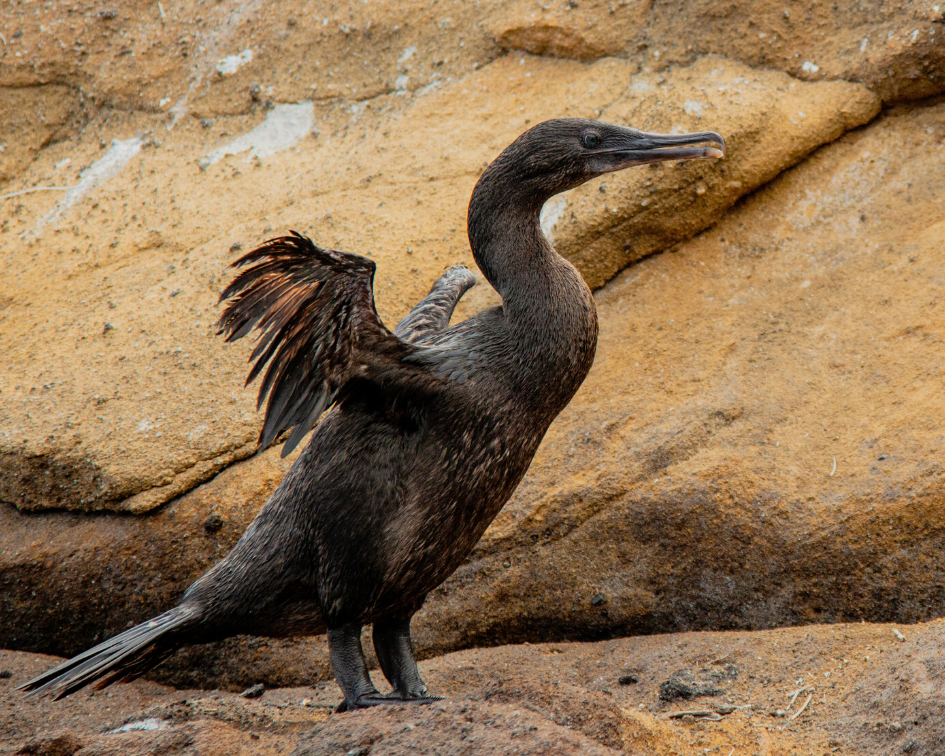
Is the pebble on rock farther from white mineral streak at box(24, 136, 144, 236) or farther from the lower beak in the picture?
white mineral streak at box(24, 136, 144, 236)

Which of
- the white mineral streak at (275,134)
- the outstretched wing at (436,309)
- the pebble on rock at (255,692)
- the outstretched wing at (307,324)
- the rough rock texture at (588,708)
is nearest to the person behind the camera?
the rough rock texture at (588,708)

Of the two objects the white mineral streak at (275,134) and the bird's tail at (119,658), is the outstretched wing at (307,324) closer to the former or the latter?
the bird's tail at (119,658)

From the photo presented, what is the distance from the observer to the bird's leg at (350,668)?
3.40 meters

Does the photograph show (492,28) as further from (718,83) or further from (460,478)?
A: (460,478)

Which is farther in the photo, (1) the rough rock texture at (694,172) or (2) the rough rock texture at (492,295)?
(1) the rough rock texture at (694,172)

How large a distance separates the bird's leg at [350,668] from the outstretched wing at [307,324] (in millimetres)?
687

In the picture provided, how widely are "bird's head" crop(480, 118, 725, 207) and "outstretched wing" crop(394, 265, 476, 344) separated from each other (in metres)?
0.70

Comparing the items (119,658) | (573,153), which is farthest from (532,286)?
(119,658)

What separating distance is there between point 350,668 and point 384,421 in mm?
856

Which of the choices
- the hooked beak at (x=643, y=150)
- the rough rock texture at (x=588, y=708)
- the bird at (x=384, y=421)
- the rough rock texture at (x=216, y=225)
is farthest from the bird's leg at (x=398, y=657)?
the hooked beak at (x=643, y=150)

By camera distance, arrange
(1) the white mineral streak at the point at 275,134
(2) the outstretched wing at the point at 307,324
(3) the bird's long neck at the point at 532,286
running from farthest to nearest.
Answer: (1) the white mineral streak at the point at 275,134, (3) the bird's long neck at the point at 532,286, (2) the outstretched wing at the point at 307,324

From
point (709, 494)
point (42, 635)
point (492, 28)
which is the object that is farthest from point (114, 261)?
point (709, 494)

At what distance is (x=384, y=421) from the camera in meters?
3.42

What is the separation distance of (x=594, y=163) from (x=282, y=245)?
1.25 metres
